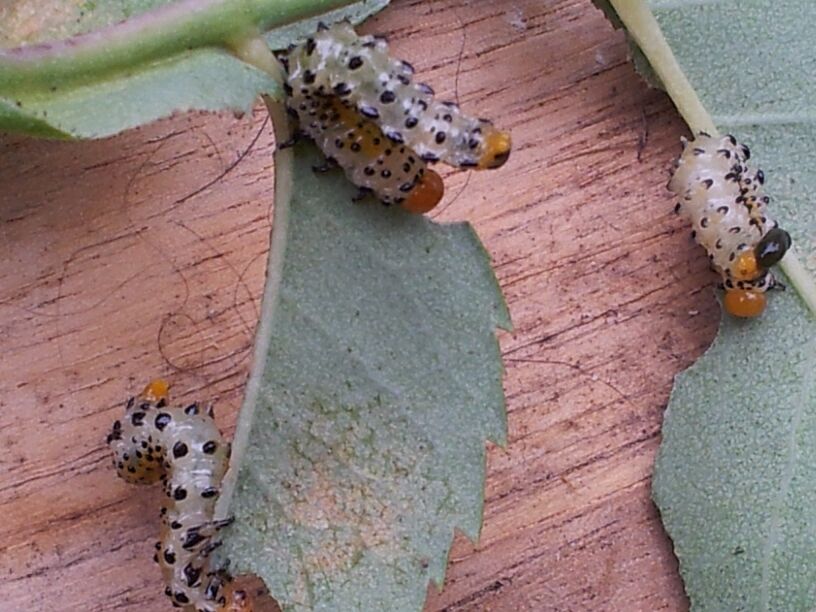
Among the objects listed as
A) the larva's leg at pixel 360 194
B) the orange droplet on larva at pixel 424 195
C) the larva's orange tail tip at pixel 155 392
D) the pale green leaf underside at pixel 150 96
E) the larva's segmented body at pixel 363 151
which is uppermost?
the pale green leaf underside at pixel 150 96

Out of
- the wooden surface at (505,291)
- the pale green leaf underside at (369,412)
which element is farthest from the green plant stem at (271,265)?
the wooden surface at (505,291)

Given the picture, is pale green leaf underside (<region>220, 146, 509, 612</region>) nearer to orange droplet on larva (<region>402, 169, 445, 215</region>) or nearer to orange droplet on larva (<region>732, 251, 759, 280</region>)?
orange droplet on larva (<region>402, 169, 445, 215</region>)

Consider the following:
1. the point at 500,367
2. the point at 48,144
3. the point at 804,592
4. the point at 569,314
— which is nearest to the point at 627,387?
the point at 569,314

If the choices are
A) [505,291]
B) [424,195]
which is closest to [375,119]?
[424,195]

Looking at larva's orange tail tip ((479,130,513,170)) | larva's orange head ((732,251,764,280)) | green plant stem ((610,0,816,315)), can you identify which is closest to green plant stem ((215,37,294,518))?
larva's orange tail tip ((479,130,513,170))

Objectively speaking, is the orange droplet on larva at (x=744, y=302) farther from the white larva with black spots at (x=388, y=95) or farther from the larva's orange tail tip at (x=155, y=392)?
the larva's orange tail tip at (x=155, y=392)

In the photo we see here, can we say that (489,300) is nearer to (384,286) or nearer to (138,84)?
(384,286)
